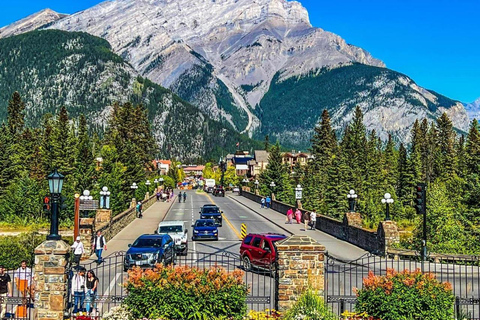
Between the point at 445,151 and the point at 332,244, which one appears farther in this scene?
the point at 445,151

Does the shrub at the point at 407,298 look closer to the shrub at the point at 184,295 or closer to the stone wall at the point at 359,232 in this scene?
the shrub at the point at 184,295

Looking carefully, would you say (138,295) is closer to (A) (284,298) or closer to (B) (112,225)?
(A) (284,298)

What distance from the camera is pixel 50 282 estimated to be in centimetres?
1288

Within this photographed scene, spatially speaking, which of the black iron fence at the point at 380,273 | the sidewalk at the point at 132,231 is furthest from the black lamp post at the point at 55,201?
the sidewalk at the point at 132,231

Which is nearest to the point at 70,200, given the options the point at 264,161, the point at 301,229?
the point at 301,229

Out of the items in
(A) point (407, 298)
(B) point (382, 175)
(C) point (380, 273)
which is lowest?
(A) point (407, 298)

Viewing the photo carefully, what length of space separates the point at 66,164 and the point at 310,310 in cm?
6275

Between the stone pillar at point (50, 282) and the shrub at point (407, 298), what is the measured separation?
682 cm

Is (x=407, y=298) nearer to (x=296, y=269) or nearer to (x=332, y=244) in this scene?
(x=296, y=269)

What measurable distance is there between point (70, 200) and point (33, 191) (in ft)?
13.9

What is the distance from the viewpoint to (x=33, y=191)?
51.8 m

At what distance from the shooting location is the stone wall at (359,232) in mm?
26656

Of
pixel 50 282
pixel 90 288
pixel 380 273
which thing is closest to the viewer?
pixel 50 282

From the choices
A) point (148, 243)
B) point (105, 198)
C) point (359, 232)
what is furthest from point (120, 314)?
point (105, 198)
